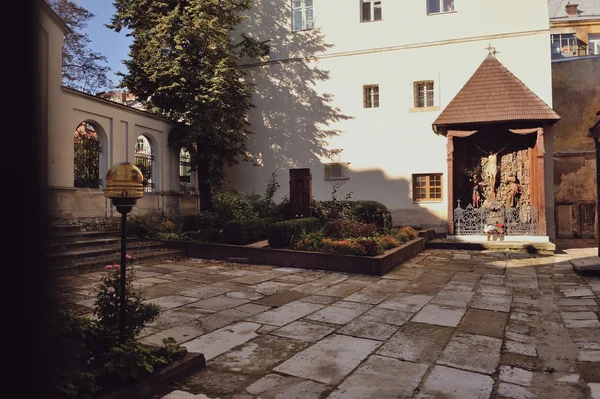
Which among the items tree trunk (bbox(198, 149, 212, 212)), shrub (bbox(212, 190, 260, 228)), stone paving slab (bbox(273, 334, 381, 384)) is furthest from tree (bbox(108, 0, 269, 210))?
stone paving slab (bbox(273, 334, 381, 384))

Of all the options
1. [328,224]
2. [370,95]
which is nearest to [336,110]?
[370,95]

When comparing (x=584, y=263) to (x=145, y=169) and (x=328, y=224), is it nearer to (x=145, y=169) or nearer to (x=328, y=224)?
(x=328, y=224)

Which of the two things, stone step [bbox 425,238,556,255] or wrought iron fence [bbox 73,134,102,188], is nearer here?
wrought iron fence [bbox 73,134,102,188]

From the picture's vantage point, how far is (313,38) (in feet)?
62.5

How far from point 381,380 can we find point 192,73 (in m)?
14.6

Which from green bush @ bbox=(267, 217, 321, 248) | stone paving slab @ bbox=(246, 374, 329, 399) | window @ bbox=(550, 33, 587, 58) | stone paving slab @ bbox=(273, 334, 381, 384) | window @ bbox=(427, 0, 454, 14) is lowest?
stone paving slab @ bbox=(273, 334, 381, 384)

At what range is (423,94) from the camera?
58.2 feet

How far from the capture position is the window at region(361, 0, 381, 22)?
1834cm

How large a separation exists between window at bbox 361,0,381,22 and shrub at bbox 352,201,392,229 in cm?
843

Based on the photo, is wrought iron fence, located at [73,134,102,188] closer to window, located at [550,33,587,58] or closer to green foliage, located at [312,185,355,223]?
green foliage, located at [312,185,355,223]

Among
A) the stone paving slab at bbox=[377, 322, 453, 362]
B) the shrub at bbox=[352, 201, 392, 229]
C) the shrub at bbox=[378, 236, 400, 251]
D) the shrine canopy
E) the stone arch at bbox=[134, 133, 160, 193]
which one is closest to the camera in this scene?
the stone paving slab at bbox=[377, 322, 453, 362]

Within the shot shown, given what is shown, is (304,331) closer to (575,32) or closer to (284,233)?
(284,233)

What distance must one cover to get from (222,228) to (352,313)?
277 inches

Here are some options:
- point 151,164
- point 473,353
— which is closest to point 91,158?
point 151,164
